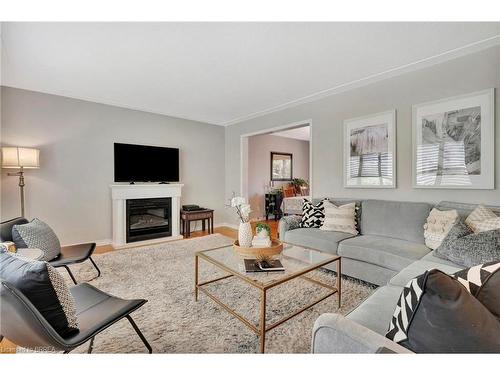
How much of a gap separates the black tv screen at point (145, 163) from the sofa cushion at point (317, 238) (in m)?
2.75

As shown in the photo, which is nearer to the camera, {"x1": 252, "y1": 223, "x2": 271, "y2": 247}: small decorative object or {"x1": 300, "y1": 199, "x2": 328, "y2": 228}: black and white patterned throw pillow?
{"x1": 252, "y1": 223, "x2": 271, "y2": 247}: small decorative object

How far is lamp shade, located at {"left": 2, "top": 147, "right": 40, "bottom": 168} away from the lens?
3.06 meters

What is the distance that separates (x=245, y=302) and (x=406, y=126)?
8.93ft

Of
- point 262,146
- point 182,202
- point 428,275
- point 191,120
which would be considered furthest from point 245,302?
point 262,146

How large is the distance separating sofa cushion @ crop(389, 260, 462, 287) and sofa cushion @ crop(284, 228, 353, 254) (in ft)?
2.88

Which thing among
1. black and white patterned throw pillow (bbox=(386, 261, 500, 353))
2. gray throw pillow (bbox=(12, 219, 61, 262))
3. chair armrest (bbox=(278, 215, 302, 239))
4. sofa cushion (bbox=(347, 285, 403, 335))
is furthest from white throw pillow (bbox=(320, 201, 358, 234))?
gray throw pillow (bbox=(12, 219, 61, 262))

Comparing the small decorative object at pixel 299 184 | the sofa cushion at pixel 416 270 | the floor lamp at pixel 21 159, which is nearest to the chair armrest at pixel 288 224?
the sofa cushion at pixel 416 270

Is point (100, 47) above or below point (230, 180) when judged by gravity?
above

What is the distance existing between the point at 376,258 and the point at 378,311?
122cm

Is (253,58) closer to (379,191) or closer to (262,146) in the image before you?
(379,191)

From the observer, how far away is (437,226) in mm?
2311

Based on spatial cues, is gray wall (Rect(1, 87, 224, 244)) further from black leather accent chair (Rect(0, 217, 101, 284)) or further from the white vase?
the white vase

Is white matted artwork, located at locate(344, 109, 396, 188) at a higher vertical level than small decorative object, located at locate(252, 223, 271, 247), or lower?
higher
